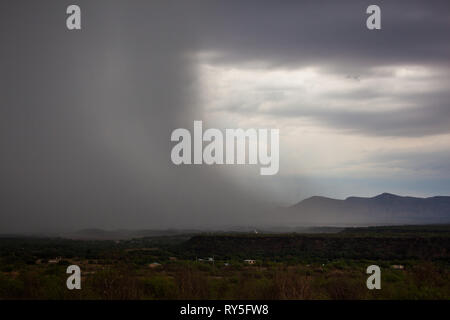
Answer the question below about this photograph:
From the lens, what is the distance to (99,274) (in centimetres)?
2212

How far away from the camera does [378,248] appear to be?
67.0 metres

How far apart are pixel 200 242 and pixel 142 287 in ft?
180

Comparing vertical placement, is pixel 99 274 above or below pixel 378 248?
above
